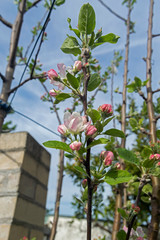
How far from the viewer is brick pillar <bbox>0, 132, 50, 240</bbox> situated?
1579 millimetres

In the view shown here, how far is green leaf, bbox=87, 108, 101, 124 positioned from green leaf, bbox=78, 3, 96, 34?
0.29 m

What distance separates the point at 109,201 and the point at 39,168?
4.53m

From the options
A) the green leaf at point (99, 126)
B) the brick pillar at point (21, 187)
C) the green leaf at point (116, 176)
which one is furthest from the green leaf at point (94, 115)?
the brick pillar at point (21, 187)

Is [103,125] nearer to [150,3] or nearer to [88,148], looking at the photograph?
[88,148]

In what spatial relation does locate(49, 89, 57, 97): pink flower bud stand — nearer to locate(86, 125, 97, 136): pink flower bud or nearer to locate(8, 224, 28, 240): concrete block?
locate(86, 125, 97, 136): pink flower bud

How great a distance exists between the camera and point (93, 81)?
751 millimetres

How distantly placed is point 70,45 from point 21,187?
126cm

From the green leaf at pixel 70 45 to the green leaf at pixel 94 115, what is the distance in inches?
10.5

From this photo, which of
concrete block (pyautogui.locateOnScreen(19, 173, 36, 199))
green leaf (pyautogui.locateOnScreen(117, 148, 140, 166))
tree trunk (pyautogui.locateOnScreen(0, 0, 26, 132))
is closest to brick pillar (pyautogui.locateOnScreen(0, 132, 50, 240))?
concrete block (pyautogui.locateOnScreen(19, 173, 36, 199))

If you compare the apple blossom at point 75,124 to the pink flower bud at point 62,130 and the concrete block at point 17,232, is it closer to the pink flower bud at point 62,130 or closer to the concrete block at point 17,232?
the pink flower bud at point 62,130

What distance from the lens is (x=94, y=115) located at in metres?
0.62

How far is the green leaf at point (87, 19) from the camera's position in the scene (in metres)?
0.70

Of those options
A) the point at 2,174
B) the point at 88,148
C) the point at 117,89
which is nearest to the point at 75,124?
the point at 88,148

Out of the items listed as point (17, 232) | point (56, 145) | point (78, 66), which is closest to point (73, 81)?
point (78, 66)
